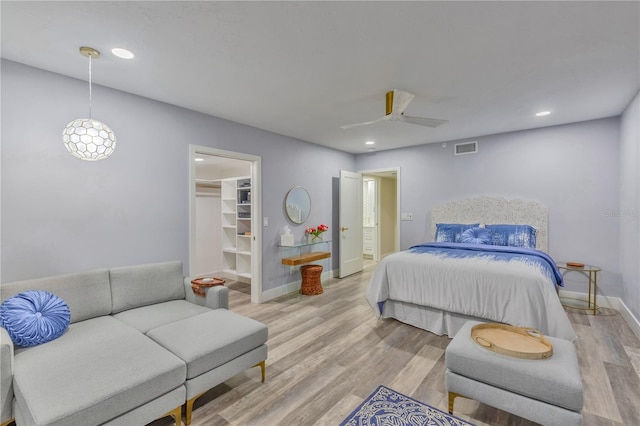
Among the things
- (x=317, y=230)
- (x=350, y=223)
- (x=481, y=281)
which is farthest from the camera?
(x=350, y=223)

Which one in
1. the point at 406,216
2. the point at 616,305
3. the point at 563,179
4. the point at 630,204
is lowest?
the point at 616,305

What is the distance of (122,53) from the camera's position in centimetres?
226

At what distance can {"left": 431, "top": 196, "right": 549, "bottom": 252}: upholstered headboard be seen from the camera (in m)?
4.36

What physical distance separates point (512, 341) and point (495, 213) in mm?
3212

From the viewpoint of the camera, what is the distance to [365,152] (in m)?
6.23

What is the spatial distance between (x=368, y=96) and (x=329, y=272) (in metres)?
3.55

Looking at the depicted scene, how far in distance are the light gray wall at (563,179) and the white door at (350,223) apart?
158 centimetres

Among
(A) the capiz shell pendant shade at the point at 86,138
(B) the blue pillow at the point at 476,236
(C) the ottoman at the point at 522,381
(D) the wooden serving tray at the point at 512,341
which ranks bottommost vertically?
(C) the ottoman at the point at 522,381

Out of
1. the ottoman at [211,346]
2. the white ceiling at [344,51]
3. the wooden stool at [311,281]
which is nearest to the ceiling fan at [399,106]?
the white ceiling at [344,51]

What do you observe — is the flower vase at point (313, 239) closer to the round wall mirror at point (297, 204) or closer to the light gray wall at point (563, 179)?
the round wall mirror at point (297, 204)

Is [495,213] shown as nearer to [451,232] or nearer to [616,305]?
[451,232]

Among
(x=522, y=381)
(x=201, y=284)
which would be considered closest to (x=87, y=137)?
(x=201, y=284)

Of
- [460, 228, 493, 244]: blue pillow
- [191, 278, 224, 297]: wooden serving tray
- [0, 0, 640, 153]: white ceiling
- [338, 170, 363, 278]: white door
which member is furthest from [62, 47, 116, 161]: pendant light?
[460, 228, 493, 244]: blue pillow

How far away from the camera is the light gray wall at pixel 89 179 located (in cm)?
238
